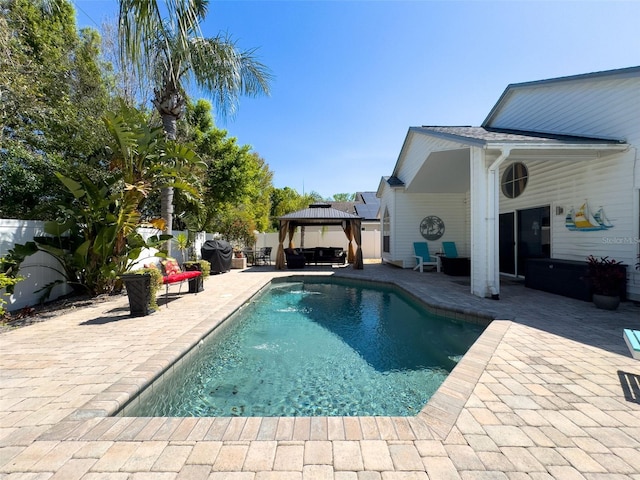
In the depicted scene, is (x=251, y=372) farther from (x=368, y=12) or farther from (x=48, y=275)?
(x=368, y=12)

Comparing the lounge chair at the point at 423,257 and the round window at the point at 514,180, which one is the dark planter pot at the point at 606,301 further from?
the lounge chair at the point at 423,257

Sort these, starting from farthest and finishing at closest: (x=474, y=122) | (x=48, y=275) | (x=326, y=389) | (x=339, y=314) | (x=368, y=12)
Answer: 1. (x=474, y=122)
2. (x=368, y=12)
3. (x=339, y=314)
4. (x=48, y=275)
5. (x=326, y=389)

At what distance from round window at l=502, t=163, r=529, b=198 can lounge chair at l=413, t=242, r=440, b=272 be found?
3.98 m

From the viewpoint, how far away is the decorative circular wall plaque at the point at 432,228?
13.9m

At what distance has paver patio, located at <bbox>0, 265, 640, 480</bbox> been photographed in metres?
1.92

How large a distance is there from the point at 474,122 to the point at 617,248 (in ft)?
28.1

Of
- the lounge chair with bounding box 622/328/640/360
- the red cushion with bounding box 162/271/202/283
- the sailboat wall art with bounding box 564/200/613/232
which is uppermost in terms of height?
the sailboat wall art with bounding box 564/200/613/232

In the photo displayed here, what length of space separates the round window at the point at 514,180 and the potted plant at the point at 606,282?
4.38 meters

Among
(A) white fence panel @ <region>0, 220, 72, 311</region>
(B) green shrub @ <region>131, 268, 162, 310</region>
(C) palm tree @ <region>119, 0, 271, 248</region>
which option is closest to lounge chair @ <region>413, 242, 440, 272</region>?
(C) palm tree @ <region>119, 0, 271, 248</region>

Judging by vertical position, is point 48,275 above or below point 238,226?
below

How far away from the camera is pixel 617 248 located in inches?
267

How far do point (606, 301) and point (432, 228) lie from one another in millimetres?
8259

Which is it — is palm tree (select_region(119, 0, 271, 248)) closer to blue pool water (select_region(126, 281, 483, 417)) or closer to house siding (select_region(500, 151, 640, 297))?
blue pool water (select_region(126, 281, 483, 417))

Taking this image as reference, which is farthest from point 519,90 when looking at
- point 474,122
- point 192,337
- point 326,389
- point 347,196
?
point 347,196
